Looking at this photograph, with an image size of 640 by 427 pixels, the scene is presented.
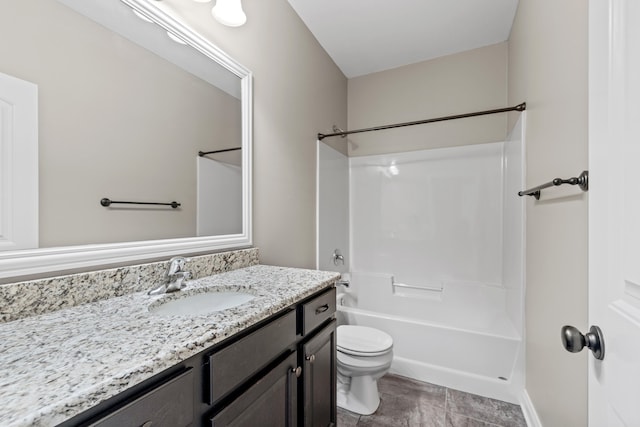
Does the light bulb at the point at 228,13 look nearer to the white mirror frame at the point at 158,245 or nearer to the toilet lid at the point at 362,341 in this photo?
the white mirror frame at the point at 158,245

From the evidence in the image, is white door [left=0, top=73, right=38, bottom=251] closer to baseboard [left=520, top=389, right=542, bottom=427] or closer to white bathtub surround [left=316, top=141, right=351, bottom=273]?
white bathtub surround [left=316, top=141, right=351, bottom=273]

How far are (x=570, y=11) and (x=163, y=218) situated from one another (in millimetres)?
1792

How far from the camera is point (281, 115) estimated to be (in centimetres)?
180

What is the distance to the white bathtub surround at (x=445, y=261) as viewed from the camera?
1817 mm

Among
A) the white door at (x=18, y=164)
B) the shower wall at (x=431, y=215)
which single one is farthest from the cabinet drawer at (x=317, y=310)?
the shower wall at (x=431, y=215)

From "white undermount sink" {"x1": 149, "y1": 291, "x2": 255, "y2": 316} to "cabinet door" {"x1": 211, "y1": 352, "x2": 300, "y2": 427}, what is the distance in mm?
281

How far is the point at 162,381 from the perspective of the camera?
547 millimetres

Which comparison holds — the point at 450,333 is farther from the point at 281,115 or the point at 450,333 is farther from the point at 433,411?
the point at 281,115

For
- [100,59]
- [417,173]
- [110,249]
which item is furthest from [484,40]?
[110,249]

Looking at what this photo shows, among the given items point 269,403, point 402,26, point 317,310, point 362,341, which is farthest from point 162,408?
point 402,26

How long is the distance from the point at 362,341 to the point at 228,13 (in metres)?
1.99

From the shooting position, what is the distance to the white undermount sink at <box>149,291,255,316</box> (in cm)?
95
